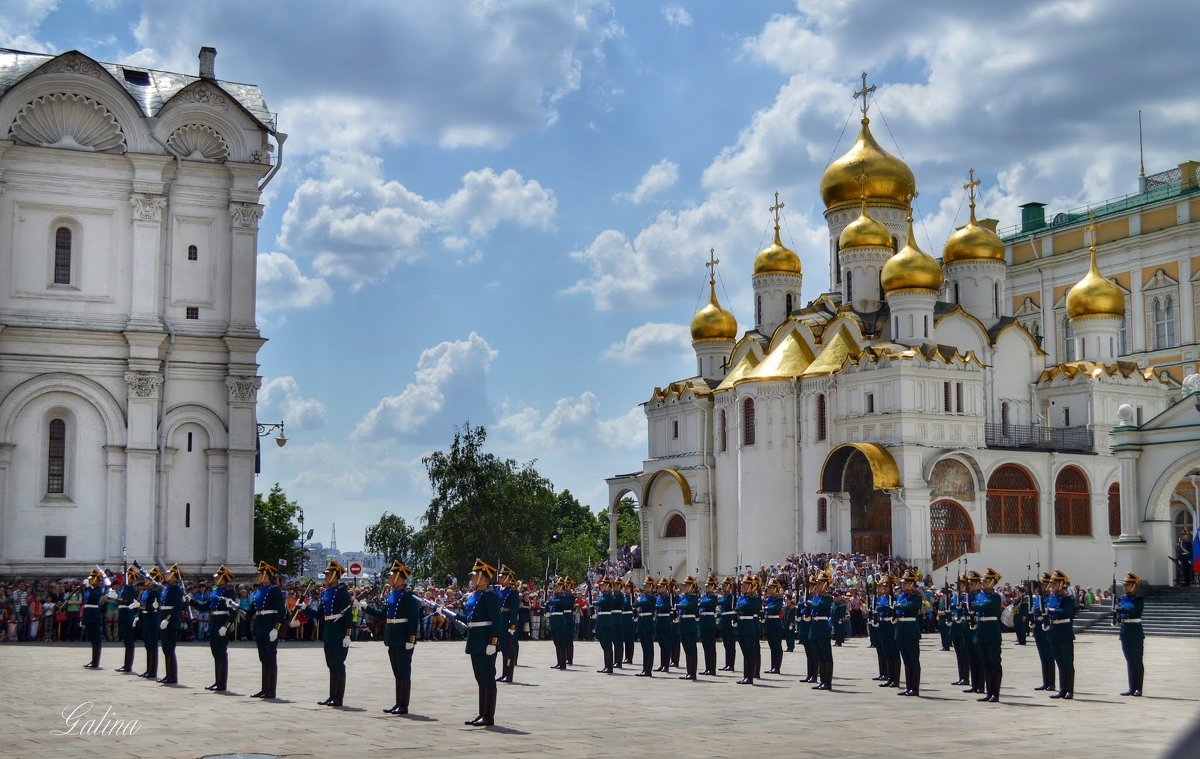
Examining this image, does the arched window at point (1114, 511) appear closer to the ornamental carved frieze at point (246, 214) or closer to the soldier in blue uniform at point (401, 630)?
the ornamental carved frieze at point (246, 214)

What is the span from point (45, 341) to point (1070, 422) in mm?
32438

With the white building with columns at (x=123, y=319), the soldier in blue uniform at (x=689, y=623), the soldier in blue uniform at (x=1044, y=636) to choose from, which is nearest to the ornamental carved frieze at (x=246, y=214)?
the white building with columns at (x=123, y=319)

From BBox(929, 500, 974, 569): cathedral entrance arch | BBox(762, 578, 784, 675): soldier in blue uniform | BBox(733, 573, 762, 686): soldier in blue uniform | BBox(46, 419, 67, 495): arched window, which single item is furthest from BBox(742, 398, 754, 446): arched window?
BBox(733, 573, 762, 686): soldier in blue uniform

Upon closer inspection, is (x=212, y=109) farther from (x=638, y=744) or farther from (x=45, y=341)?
(x=638, y=744)

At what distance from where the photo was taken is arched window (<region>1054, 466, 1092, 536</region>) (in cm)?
4447

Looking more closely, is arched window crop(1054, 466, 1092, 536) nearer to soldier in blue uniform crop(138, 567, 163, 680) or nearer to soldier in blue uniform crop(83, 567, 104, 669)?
soldier in blue uniform crop(83, 567, 104, 669)

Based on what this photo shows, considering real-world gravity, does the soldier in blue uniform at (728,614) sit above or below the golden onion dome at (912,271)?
below

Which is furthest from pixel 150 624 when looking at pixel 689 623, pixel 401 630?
pixel 689 623

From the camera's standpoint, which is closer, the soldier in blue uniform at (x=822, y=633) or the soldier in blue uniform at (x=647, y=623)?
the soldier in blue uniform at (x=822, y=633)

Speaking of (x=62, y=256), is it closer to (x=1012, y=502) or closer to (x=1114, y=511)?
(x=1012, y=502)

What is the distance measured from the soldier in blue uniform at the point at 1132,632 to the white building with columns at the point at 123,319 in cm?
2230

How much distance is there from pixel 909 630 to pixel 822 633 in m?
1.78

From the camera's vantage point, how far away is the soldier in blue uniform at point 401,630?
1455cm

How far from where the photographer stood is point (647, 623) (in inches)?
866
